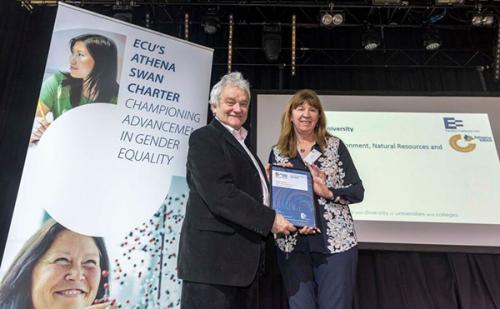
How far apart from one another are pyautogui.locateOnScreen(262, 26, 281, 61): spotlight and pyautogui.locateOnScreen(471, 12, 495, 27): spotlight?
1.80m

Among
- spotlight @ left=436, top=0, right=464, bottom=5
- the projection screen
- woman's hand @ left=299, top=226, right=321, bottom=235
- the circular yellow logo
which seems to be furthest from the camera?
spotlight @ left=436, top=0, right=464, bottom=5

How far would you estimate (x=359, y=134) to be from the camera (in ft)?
9.60

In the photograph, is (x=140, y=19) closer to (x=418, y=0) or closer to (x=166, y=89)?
(x=166, y=89)

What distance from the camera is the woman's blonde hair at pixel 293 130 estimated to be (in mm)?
1628

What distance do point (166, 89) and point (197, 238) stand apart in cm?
139

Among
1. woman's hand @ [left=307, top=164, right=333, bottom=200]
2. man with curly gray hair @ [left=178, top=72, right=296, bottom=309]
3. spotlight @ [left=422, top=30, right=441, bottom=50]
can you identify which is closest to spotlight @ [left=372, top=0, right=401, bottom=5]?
spotlight @ [left=422, top=30, right=441, bottom=50]

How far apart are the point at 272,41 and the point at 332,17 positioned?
59cm

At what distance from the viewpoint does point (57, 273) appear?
1844 millimetres

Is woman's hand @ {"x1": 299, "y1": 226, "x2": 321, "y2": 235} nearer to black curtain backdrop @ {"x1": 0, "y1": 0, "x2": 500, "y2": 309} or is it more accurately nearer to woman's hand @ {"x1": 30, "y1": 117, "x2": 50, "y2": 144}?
woman's hand @ {"x1": 30, "y1": 117, "x2": 50, "y2": 144}

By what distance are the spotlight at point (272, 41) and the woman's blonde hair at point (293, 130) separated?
6.28ft

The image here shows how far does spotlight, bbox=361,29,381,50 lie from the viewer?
Answer: 3510 millimetres

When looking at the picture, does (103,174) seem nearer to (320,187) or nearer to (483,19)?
(320,187)

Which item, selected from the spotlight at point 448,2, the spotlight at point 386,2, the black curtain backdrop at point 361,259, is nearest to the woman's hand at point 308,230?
the black curtain backdrop at point 361,259

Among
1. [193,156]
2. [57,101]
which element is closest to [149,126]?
[57,101]
